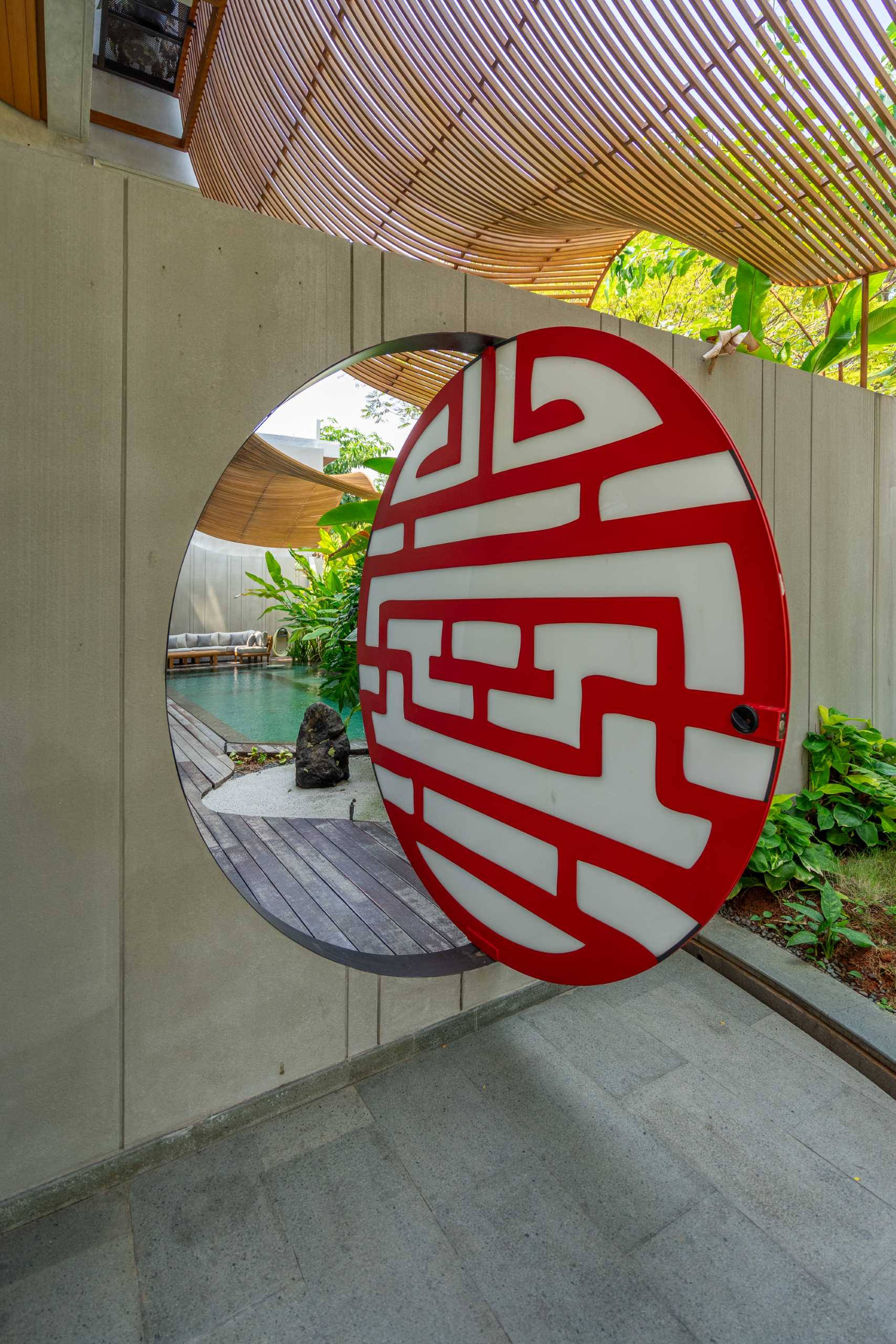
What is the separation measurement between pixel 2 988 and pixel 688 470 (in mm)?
1654

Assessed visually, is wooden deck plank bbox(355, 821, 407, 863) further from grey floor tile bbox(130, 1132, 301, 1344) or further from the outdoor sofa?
the outdoor sofa

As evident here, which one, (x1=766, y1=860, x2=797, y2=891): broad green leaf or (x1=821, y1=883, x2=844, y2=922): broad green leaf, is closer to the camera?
(x1=821, y1=883, x2=844, y2=922): broad green leaf

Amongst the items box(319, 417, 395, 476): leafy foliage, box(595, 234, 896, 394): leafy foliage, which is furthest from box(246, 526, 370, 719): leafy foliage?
box(319, 417, 395, 476): leafy foliage

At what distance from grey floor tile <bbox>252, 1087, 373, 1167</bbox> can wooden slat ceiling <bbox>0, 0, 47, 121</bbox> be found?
3.72 meters

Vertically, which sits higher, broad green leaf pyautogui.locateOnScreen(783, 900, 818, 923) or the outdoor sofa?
the outdoor sofa

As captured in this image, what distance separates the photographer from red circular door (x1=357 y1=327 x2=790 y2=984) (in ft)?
3.06

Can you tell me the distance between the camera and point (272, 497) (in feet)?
24.6

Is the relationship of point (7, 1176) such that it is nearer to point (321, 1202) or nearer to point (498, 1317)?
point (321, 1202)

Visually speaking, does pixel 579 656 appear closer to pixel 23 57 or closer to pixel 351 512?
pixel 351 512

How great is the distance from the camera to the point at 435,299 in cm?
170

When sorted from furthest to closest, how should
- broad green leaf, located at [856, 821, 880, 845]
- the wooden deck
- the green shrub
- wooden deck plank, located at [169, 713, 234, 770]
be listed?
wooden deck plank, located at [169, 713, 234, 770], broad green leaf, located at [856, 821, 880, 845], the green shrub, the wooden deck

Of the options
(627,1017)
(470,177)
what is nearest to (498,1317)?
(627,1017)

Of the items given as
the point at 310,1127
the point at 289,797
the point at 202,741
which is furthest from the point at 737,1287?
the point at 202,741

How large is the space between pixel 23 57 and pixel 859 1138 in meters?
4.67
